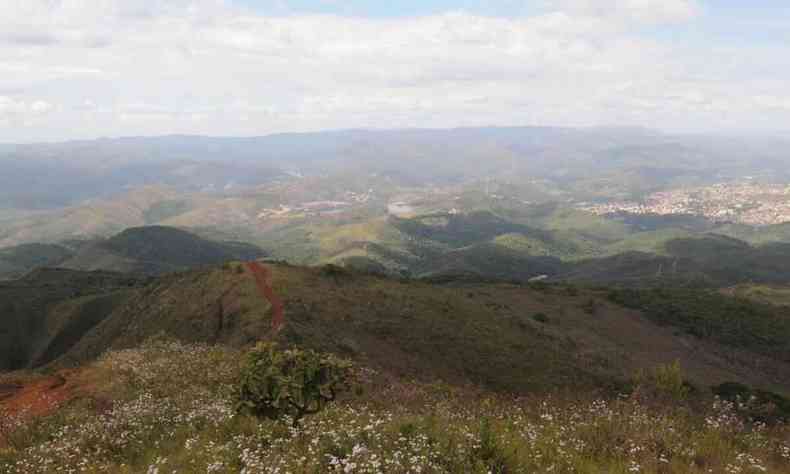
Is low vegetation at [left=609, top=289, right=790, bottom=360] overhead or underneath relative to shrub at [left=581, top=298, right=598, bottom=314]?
underneath

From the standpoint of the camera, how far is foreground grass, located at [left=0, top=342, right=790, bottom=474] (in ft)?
31.4

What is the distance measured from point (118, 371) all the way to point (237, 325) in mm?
21035

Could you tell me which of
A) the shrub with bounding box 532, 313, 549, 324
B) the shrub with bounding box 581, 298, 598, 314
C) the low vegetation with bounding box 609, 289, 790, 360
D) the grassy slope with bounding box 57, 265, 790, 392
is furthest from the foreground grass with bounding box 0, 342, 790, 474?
the low vegetation with bounding box 609, 289, 790, 360

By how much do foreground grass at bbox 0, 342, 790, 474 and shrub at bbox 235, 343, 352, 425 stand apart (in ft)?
1.45

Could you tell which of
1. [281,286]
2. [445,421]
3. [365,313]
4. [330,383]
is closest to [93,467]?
[330,383]

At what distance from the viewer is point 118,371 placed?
2641cm

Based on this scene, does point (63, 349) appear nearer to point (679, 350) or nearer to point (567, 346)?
point (567, 346)

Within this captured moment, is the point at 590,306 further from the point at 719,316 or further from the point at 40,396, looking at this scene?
the point at 40,396

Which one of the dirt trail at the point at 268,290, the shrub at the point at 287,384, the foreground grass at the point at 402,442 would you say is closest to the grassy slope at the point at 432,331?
the dirt trail at the point at 268,290

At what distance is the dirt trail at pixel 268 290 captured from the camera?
148 feet

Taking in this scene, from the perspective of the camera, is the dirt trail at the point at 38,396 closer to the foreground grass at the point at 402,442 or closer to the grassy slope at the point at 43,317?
the foreground grass at the point at 402,442

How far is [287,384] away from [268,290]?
4217 centimetres

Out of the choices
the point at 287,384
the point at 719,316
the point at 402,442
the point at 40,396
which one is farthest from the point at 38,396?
the point at 719,316

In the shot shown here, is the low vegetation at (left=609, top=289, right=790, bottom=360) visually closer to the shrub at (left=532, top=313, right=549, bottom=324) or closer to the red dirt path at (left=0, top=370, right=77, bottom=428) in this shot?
the shrub at (left=532, top=313, right=549, bottom=324)
